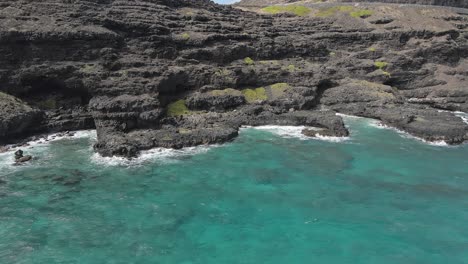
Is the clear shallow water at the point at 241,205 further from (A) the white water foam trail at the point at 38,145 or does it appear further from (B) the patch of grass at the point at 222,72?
(B) the patch of grass at the point at 222,72

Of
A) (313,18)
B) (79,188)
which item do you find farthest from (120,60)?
(313,18)

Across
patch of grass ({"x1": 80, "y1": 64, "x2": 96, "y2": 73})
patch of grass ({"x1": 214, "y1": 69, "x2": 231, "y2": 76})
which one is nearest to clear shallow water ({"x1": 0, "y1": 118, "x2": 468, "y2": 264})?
patch of grass ({"x1": 80, "y1": 64, "x2": 96, "y2": 73})

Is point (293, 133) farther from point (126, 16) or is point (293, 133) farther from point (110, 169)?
point (126, 16)

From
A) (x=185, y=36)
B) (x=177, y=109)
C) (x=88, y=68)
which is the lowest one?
(x=177, y=109)

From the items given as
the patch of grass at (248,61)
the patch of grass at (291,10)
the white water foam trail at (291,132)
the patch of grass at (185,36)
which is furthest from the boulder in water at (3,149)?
the patch of grass at (291,10)

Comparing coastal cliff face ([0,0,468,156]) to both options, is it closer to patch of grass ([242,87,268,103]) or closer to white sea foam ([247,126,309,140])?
patch of grass ([242,87,268,103])

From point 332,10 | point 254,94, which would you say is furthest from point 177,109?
point 332,10

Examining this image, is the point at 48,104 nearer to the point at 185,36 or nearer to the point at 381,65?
the point at 185,36
